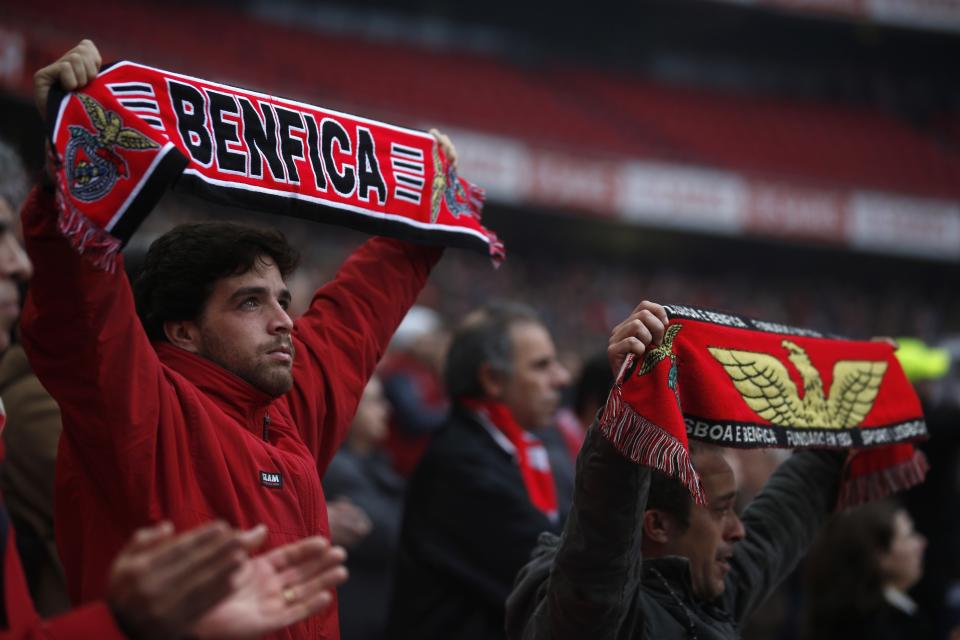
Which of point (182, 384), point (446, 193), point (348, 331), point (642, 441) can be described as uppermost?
point (446, 193)

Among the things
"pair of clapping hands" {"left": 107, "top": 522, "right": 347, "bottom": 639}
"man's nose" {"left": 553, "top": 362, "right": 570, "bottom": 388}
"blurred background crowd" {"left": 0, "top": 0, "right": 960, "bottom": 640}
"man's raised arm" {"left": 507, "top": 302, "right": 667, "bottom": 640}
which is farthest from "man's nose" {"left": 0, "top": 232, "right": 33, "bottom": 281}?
"blurred background crowd" {"left": 0, "top": 0, "right": 960, "bottom": 640}

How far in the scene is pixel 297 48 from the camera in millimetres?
16578

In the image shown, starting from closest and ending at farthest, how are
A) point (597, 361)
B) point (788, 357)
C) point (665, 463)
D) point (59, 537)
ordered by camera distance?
point (665, 463)
point (59, 537)
point (788, 357)
point (597, 361)

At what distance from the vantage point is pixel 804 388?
7.89 ft

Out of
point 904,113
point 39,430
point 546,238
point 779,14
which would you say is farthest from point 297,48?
point 39,430

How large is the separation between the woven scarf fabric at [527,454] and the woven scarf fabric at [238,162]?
712mm

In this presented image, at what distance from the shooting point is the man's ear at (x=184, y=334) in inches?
81.0

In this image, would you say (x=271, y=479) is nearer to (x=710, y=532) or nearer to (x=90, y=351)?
(x=90, y=351)

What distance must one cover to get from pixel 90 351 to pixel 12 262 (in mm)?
194

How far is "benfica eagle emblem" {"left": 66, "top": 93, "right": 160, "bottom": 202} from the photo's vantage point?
1.70m

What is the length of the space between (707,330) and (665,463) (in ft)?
1.34

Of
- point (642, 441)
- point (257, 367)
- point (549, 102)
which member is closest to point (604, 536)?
point (642, 441)

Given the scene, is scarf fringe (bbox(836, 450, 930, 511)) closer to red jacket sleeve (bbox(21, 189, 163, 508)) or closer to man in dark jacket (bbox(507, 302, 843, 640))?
man in dark jacket (bbox(507, 302, 843, 640))

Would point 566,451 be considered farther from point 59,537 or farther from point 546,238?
point 546,238
